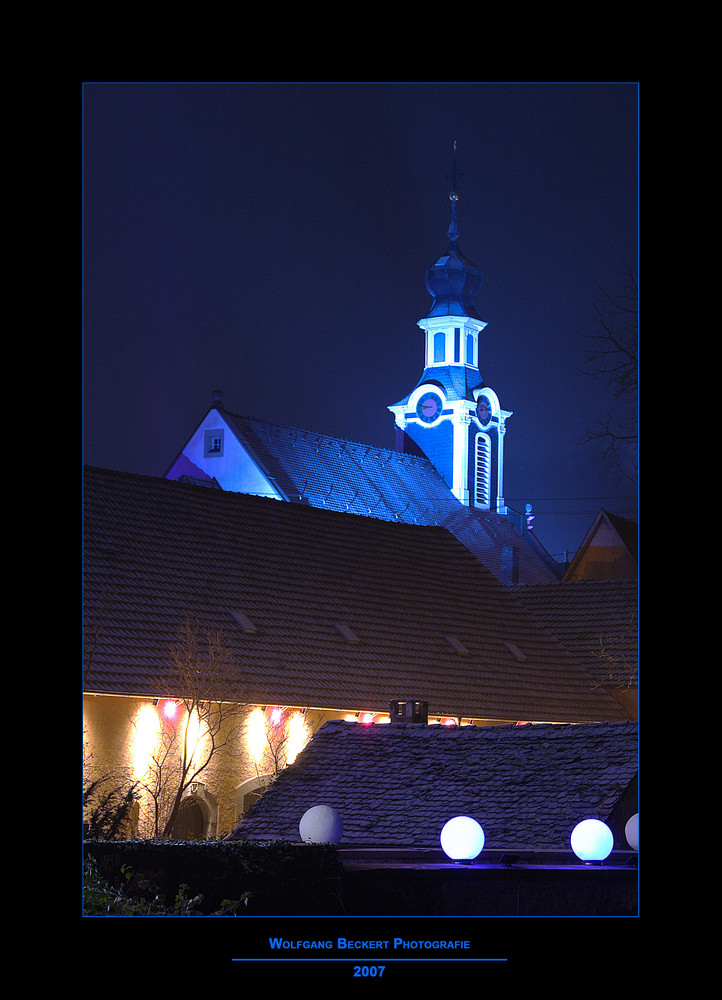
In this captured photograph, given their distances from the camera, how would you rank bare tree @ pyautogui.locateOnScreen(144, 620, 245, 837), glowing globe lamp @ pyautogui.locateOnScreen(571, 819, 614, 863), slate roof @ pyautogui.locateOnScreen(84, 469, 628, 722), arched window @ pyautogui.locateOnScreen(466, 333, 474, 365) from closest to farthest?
glowing globe lamp @ pyautogui.locateOnScreen(571, 819, 614, 863)
bare tree @ pyautogui.locateOnScreen(144, 620, 245, 837)
slate roof @ pyautogui.locateOnScreen(84, 469, 628, 722)
arched window @ pyautogui.locateOnScreen(466, 333, 474, 365)

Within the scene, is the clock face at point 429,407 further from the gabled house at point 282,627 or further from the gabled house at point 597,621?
the gabled house at point 282,627

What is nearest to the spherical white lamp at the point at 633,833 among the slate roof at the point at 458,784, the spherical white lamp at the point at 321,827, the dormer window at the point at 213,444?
the slate roof at the point at 458,784

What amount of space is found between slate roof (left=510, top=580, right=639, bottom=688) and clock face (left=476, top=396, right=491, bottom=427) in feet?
128

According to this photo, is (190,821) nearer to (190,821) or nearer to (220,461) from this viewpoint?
(190,821)

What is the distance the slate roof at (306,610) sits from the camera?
22.3 metres

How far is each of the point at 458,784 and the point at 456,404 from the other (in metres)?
57.2

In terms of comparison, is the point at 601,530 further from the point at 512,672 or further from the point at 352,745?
the point at 352,745

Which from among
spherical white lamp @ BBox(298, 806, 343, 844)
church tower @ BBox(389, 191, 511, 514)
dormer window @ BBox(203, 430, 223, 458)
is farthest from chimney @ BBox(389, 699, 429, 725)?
church tower @ BBox(389, 191, 511, 514)

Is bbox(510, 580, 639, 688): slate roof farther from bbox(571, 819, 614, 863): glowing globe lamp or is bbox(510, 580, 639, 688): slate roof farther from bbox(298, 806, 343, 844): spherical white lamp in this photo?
bbox(571, 819, 614, 863): glowing globe lamp

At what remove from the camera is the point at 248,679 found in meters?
22.4

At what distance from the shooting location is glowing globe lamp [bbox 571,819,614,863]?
11.5 metres

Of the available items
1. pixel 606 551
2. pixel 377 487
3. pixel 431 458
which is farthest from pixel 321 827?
pixel 431 458
